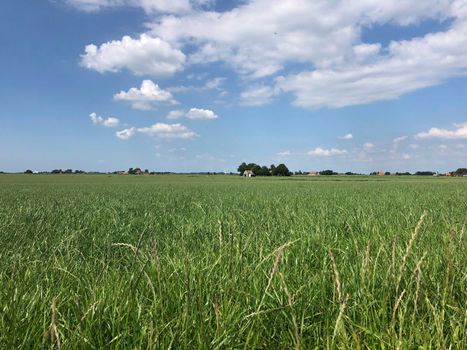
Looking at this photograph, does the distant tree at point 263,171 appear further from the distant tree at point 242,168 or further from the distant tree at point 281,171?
the distant tree at point 242,168

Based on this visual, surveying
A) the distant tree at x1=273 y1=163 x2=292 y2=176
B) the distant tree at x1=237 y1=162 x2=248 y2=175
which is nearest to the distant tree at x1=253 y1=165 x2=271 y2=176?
the distant tree at x1=273 y1=163 x2=292 y2=176

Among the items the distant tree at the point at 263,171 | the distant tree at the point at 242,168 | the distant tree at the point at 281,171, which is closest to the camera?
the distant tree at the point at 281,171

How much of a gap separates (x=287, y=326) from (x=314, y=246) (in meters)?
1.97

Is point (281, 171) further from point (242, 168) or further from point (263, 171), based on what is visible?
point (242, 168)

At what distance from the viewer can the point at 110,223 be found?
26.3 feet

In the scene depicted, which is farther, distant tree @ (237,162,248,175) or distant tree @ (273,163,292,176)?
distant tree @ (237,162,248,175)

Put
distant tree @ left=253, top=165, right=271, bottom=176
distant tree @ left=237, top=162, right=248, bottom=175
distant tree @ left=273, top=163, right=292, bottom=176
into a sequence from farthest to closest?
1. distant tree @ left=237, top=162, right=248, bottom=175
2. distant tree @ left=253, top=165, right=271, bottom=176
3. distant tree @ left=273, top=163, right=292, bottom=176

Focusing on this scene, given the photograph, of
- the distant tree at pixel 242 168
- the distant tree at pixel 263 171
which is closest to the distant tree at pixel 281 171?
the distant tree at pixel 263 171

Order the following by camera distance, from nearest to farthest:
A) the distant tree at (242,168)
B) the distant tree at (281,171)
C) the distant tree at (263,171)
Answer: the distant tree at (281,171)
the distant tree at (263,171)
the distant tree at (242,168)

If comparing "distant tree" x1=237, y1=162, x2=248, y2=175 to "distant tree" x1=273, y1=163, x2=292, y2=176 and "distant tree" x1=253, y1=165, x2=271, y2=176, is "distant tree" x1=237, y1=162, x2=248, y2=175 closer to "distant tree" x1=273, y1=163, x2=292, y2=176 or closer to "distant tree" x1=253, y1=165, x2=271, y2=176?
"distant tree" x1=253, y1=165, x2=271, y2=176

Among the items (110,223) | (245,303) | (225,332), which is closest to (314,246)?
(245,303)

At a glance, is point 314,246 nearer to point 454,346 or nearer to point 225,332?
point 454,346

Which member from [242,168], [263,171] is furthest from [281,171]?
[242,168]

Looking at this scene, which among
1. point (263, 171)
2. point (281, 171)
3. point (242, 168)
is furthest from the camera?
point (242, 168)
